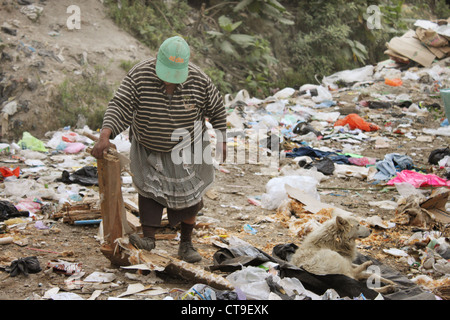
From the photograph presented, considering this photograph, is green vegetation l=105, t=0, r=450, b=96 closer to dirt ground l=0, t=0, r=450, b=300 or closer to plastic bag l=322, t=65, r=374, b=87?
plastic bag l=322, t=65, r=374, b=87

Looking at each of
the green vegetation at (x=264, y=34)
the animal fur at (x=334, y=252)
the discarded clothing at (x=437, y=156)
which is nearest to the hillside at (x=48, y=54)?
the green vegetation at (x=264, y=34)

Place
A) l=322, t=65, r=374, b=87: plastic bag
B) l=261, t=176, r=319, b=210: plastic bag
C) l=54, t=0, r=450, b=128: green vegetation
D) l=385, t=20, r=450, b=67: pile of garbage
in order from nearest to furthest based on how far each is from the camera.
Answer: l=261, t=176, r=319, b=210: plastic bag < l=54, t=0, r=450, b=128: green vegetation < l=385, t=20, r=450, b=67: pile of garbage < l=322, t=65, r=374, b=87: plastic bag

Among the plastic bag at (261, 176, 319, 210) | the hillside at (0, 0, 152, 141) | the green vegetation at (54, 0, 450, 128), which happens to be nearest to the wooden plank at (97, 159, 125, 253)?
the plastic bag at (261, 176, 319, 210)

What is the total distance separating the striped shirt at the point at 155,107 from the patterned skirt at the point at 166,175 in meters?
0.07

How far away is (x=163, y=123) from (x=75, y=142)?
3957 millimetres

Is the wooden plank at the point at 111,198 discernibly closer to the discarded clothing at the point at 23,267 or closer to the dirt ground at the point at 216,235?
the dirt ground at the point at 216,235

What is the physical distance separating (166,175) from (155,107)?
48 cm

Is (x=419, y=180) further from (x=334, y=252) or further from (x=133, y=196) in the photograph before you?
(x=133, y=196)

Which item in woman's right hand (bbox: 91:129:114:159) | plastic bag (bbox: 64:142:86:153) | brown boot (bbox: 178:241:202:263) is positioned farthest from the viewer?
plastic bag (bbox: 64:142:86:153)

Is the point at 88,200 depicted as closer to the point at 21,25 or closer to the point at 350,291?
the point at 350,291

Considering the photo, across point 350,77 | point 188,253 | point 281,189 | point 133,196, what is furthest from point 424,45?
point 188,253

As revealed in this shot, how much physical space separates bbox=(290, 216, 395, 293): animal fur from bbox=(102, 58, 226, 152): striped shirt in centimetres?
114

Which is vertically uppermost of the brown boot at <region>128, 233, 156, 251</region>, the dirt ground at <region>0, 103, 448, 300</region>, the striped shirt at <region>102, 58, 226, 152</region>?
the striped shirt at <region>102, 58, 226, 152</region>

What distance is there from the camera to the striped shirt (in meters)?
3.12
